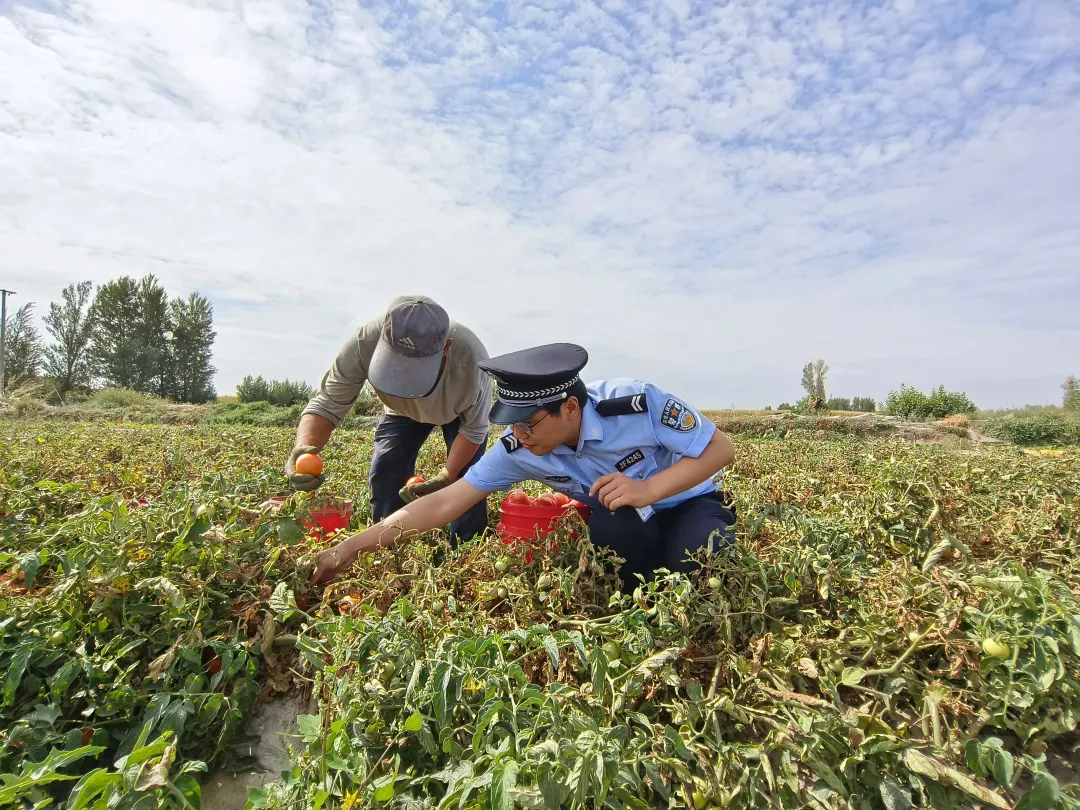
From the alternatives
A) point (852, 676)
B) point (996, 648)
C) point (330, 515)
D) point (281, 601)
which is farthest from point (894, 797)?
point (330, 515)

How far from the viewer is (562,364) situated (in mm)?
2160

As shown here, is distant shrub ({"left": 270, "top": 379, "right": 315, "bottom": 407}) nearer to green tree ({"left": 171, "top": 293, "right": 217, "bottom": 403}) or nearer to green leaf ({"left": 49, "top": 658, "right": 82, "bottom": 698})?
green tree ({"left": 171, "top": 293, "right": 217, "bottom": 403})

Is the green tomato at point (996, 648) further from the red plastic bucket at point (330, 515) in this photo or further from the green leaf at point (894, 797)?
the red plastic bucket at point (330, 515)

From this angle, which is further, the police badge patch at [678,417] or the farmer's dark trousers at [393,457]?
the farmer's dark trousers at [393,457]

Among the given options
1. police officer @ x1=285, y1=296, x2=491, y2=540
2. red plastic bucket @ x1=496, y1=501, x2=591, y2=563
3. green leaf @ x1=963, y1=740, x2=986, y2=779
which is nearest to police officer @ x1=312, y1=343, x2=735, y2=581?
red plastic bucket @ x1=496, y1=501, x2=591, y2=563

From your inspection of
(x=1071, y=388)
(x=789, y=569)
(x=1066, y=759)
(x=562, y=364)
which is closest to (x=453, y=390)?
(x=562, y=364)

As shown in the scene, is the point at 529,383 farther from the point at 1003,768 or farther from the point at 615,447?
the point at 1003,768

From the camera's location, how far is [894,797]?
1.19 m

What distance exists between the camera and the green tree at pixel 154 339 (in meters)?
31.7

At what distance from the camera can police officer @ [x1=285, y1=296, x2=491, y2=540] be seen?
2.70 meters

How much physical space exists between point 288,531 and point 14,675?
2.40 feet

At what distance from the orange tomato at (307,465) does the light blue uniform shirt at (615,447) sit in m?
0.68

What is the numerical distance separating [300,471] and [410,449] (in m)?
0.95

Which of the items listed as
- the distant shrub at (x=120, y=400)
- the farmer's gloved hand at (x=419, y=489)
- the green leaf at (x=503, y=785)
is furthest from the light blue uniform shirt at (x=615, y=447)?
the distant shrub at (x=120, y=400)
